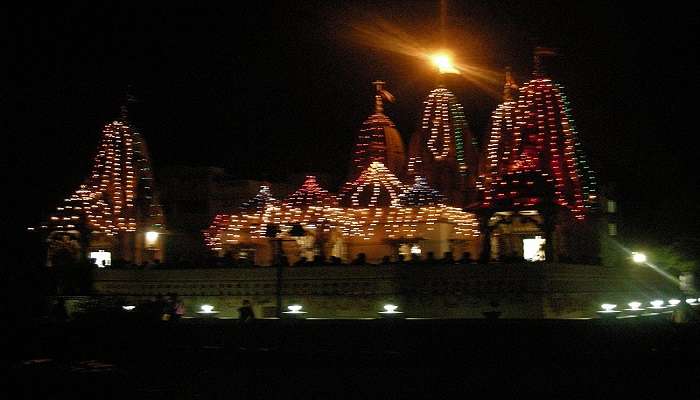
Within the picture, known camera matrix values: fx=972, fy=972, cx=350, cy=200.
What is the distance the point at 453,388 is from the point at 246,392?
391 centimetres

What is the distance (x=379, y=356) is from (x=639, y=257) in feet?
95.9

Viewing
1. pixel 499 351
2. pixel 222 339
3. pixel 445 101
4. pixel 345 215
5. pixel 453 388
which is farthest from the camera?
pixel 445 101

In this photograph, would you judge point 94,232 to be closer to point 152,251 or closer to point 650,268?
point 152,251

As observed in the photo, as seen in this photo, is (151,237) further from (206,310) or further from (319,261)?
(319,261)

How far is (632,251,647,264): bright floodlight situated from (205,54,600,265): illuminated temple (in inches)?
183

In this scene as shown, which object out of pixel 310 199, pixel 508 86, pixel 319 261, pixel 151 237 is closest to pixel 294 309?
pixel 319 261

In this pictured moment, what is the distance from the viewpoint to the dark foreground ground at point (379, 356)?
59.3 ft

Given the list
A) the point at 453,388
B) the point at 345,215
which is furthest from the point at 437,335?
the point at 345,215

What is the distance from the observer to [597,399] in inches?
671

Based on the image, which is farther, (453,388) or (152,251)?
(152,251)

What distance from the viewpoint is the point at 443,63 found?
1596 inches

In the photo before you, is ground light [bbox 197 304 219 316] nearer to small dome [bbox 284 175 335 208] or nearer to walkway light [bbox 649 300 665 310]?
small dome [bbox 284 175 335 208]

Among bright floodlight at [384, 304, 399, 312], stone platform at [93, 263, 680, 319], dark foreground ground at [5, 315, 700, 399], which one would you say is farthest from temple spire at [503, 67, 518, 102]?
dark foreground ground at [5, 315, 700, 399]

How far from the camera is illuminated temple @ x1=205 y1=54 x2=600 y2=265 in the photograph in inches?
1351
